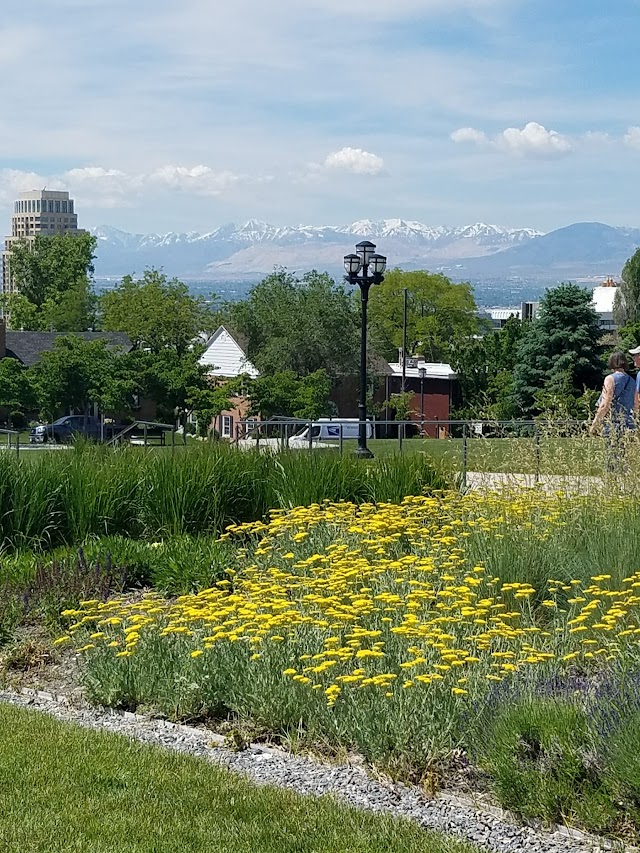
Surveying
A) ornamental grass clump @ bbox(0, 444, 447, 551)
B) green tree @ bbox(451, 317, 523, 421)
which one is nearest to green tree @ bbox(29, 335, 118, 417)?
green tree @ bbox(451, 317, 523, 421)

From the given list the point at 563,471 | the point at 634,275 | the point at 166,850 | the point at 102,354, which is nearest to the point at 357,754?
the point at 166,850

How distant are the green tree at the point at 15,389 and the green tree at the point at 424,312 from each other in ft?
131

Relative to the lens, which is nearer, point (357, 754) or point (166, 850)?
point (166, 850)

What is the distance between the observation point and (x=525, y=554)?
24.4 ft

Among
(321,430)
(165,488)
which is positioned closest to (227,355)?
(321,430)

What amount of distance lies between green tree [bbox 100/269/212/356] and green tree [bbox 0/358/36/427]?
55.6ft

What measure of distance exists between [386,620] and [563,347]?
4071 centimetres

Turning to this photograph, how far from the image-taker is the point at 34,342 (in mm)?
69500

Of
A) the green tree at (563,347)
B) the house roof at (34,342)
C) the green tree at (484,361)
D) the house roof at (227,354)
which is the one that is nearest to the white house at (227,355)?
the house roof at (227,354)

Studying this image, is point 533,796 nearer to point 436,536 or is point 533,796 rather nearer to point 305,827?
point 305,827

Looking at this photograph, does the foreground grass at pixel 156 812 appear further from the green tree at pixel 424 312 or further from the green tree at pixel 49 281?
the green tree at pixel 49 281

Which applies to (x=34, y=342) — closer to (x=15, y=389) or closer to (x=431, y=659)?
(x=15, y=389)

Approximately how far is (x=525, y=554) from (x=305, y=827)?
369 cm

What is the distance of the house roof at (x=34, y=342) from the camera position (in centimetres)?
6538
